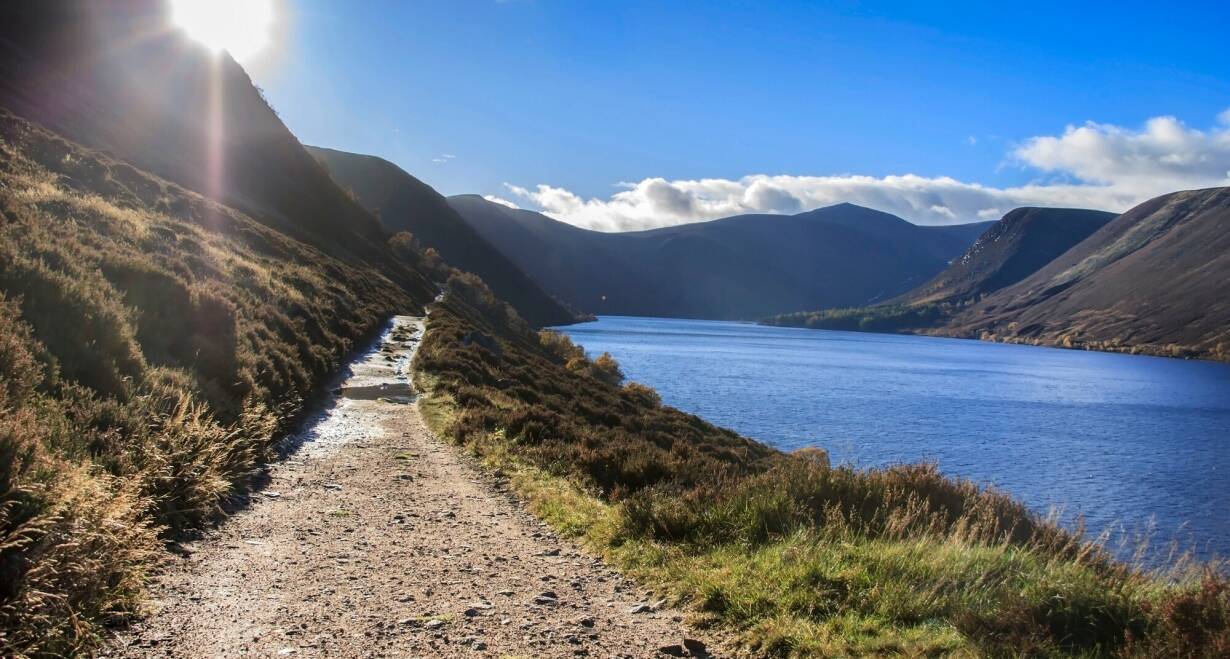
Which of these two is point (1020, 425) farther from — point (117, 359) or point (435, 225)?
point (435, 225)

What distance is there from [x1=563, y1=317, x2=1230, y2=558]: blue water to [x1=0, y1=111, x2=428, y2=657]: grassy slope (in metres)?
11.7

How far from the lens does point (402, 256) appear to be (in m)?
90.4

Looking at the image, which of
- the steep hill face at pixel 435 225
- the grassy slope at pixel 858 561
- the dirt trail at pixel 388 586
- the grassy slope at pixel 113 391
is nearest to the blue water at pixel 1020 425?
the grassy slope at pixel 858 561

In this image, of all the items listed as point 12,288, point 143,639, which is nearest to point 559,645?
point 143,639

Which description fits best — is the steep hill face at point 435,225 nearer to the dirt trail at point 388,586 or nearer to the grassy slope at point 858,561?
the grassy slope at point 858,561

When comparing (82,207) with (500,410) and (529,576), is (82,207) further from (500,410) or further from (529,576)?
(529,576)

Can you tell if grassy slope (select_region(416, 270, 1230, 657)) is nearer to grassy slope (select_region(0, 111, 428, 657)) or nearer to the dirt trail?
the dirt trail

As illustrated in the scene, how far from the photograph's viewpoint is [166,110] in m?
67.1

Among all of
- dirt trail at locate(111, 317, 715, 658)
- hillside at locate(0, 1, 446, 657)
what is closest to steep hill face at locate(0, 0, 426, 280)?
hillside at locate(0, 1, 446, 657)

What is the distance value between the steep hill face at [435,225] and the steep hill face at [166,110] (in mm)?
61579

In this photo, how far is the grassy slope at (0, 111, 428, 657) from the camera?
5.50 metres

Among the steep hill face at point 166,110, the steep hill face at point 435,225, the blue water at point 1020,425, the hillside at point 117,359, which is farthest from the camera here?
the steep hill face at point 435,225

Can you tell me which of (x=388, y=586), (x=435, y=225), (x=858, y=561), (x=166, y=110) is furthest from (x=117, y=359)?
(x=435, y=225)

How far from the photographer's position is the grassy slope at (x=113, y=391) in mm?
5504
